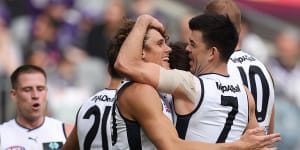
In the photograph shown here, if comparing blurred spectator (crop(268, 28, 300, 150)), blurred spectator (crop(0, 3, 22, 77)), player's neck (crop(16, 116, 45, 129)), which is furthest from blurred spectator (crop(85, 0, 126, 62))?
player's neck (crop(16, 116, 45, 129))

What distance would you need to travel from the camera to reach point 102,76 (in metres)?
13.9

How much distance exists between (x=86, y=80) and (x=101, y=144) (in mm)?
7226

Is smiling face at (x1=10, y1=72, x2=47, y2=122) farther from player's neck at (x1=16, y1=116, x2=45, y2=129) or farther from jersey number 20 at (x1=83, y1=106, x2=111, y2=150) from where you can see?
jersey number 20 at (x1=83, y1=106, x2=111, y2=150)

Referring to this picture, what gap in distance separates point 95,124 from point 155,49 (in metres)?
1.32

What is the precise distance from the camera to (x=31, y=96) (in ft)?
26.6

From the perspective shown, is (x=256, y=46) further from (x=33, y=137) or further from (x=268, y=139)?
(x=268, y=139)

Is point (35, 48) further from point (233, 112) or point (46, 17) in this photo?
point (233, 112)

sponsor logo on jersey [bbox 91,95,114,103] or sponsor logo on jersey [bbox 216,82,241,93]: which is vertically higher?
sponsor logo on jersey [bbox 216,82,241,93]

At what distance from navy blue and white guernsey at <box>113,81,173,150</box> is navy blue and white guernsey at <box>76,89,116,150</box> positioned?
933 mm

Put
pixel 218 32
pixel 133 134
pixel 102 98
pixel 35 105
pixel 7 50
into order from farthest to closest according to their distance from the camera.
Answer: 1. pixel 7 50
2. pixel 35 105
3. pixel 102 98
4. pixel 218 32
5. pixel 133 134

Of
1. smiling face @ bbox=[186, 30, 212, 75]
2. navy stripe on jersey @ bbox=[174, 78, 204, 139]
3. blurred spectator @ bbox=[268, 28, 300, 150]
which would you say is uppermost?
smiling face @ bbox=[186, 30, 212, 75]

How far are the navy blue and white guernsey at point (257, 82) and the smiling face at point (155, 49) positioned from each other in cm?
114

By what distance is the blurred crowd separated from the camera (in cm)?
1362

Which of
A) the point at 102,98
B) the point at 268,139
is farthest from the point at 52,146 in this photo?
the point at 268,139
